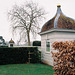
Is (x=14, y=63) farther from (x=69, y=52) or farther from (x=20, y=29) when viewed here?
(x=20, y=29)

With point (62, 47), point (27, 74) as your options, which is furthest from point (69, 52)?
point (27, 74)

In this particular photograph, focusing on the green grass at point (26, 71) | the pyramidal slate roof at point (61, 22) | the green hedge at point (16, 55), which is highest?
the pyramidal slate roof at point (61, 22)

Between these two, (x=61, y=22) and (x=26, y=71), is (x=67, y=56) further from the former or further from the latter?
(x=61, y=22)

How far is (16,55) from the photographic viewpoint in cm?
1421

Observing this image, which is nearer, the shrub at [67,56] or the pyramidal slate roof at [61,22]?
the shrub at [67,56]

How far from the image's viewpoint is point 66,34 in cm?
1192

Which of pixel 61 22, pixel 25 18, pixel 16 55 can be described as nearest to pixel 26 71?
pixel 16 55

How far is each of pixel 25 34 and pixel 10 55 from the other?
16.3 m

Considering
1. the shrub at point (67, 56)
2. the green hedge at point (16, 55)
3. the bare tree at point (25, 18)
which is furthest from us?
the bare tree at point (25, 18)

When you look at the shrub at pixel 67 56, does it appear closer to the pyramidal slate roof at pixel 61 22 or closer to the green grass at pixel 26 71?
the green grass at pixel 26 71

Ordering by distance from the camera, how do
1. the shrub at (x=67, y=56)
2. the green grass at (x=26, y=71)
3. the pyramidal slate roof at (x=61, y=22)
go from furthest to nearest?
1. the pyramidal slate roof at (x=61, y=22)
2. the green grass at (x=26, y=71)
3. the shrub at (x=67, y=56)

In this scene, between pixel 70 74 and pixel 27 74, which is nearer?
pixel 70 74

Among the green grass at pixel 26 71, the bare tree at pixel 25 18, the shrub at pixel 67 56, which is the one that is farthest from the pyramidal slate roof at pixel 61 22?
the bare tree at pixel 25 18

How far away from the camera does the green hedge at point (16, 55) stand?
13.9m
